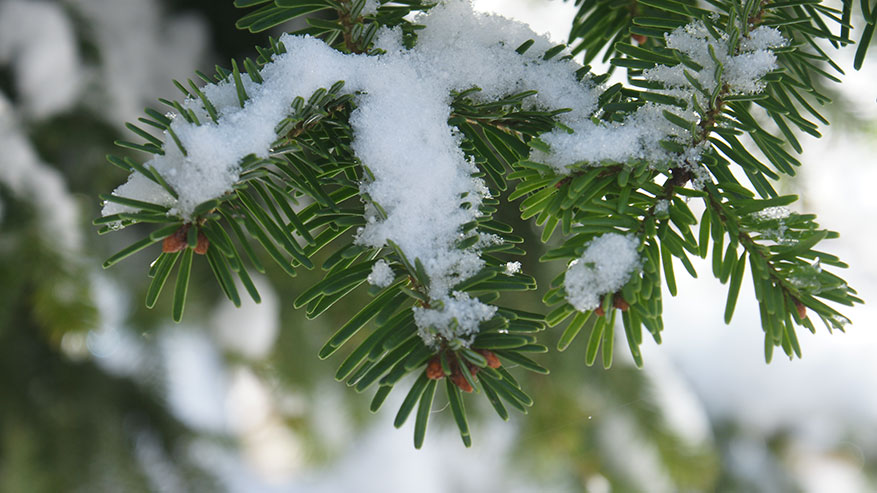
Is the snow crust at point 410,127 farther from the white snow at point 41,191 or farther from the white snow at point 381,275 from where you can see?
the white snow at point 41,191

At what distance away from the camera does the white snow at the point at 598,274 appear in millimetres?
303

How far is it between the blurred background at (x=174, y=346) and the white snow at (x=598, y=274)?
498mm

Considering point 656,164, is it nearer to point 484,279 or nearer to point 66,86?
point 484,279

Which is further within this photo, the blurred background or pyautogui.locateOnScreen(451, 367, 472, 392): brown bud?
the blurred background

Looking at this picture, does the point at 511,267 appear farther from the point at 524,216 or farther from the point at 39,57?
the point at 39,57

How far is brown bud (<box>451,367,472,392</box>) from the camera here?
292 millimetres

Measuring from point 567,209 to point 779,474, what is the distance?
4.57ft

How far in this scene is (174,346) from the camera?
1.10 meters

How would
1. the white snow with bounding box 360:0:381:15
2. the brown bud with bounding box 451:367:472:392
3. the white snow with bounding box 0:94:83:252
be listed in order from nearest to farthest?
1. the brown bud with bounding box 451:367:472:392
2. the white snow with bounding box 360:0:381:15
3. the white snow with bounding box 0:94:83:252

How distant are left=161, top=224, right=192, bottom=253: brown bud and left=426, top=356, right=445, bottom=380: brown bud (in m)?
0.13

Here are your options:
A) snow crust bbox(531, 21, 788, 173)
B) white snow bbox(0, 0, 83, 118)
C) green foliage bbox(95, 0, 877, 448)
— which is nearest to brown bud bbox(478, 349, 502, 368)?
green foliage bbox(95, 0, 877, 448)

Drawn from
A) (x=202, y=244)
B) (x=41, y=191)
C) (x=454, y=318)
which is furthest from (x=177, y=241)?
(x=41, y=191)

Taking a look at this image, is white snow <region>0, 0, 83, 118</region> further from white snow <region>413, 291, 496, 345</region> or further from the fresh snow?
white snow <region>413, 291, 496, 345</region>

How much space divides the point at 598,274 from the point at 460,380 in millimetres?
86
